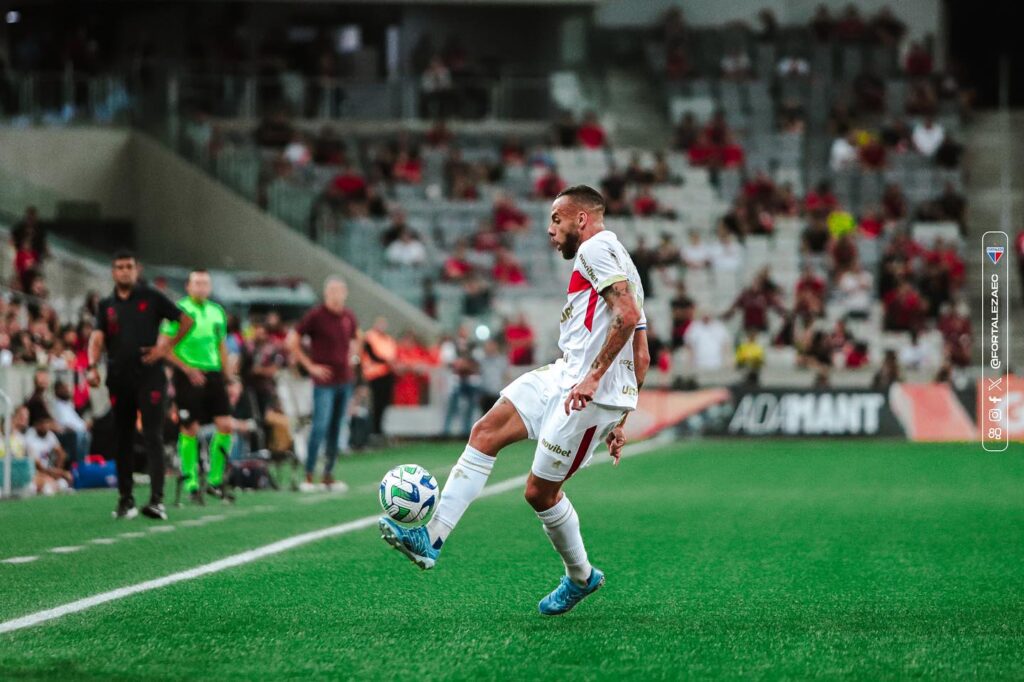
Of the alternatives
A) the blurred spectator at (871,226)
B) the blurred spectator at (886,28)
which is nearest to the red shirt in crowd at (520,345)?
the blurred spectator at (871,226)

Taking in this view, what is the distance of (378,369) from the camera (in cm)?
2595

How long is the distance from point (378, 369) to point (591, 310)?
1806cm

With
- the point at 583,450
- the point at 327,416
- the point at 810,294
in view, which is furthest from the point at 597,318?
the point at 810,294

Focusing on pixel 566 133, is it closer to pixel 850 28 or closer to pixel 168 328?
→ pixel 850 28

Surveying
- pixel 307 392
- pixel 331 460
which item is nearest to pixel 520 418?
pixel 331 460

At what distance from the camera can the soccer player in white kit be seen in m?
7.86

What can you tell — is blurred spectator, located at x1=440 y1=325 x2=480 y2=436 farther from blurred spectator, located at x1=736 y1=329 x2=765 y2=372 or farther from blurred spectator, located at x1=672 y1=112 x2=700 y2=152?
blurred spectator, located at x1=672 y1=112 x2=700 y2=152

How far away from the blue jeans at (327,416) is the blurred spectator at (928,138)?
21382 mm

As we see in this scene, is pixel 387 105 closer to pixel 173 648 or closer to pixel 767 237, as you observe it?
pixel 767 237

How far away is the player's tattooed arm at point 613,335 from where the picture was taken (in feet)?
25.5

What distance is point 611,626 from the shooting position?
790 centimetres

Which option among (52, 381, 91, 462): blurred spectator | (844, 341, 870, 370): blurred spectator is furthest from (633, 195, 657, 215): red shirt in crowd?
(52, 381, 91, 462): blurred spectator

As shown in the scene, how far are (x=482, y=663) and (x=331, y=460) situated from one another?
10388 mm

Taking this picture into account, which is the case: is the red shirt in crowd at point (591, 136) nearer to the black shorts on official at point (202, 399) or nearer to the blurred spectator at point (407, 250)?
the blurred spectator at point (407, 250)
